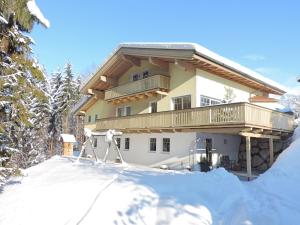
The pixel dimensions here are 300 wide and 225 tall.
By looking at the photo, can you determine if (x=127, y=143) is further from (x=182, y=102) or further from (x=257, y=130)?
(x=257, y=130)

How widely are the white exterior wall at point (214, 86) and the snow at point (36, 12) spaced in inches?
474

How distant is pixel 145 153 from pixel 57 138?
90.2 ft

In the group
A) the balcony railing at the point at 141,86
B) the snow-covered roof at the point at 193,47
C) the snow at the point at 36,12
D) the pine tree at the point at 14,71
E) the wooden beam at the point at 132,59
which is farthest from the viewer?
the wooden beam at the point at 132,59

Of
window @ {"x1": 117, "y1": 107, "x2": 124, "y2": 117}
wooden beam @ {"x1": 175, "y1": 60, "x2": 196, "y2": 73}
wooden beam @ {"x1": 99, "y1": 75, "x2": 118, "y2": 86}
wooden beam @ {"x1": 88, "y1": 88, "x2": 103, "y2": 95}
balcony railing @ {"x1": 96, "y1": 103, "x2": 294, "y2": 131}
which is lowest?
balcony railing @ {"x1": 96, "y1": 103, "x2": 294, "y2": 131}

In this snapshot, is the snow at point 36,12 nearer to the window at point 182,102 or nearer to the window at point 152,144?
the window at point 182,102

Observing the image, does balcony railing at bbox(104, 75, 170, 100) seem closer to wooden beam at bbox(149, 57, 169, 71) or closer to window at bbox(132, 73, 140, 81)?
wooden beam at bbox(149, 57, 169, 71)

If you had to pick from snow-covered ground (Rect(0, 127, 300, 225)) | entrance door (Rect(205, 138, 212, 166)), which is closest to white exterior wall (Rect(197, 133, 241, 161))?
entrance door (Rect(205, 138, 212, 166))

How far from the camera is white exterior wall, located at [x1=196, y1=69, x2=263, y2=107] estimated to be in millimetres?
20875

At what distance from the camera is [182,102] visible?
21891mm

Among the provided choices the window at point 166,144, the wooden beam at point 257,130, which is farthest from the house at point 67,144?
the wooden beam at point 257,130

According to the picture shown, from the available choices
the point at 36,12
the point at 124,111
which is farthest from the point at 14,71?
the point at 124,111

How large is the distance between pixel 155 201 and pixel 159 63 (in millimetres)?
14482

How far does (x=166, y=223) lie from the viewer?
898 cm

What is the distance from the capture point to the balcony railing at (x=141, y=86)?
893 inches
